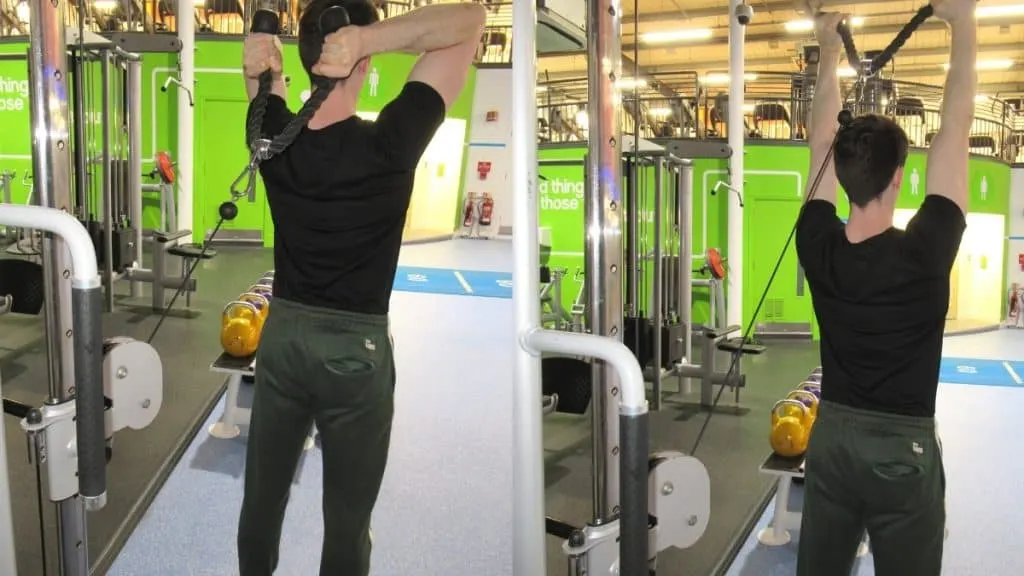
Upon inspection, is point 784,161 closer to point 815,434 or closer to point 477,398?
point 477,398

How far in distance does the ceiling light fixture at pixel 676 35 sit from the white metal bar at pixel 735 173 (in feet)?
16.0

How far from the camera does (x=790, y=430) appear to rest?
3383mm

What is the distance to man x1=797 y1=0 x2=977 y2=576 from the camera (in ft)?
5.78

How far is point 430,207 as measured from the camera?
11.3 meters

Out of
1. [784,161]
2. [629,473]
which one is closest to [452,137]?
[784,161]

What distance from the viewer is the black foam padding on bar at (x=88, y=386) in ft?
5.37

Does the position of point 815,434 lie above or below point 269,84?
below

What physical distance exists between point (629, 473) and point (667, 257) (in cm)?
479

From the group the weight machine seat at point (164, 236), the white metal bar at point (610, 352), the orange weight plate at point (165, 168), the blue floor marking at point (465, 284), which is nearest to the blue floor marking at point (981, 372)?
the blue floor marking at point (465, 284)

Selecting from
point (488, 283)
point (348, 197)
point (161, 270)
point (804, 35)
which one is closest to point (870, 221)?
point (348, 197)

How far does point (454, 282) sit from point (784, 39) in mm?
15630

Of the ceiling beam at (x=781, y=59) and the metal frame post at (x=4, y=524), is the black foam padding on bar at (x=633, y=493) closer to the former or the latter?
the metal frame post at (x=4, y=524)

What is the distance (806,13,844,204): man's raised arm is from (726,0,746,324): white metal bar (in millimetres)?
6178

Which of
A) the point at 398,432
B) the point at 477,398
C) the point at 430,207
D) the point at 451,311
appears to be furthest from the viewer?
the point at 430,207
